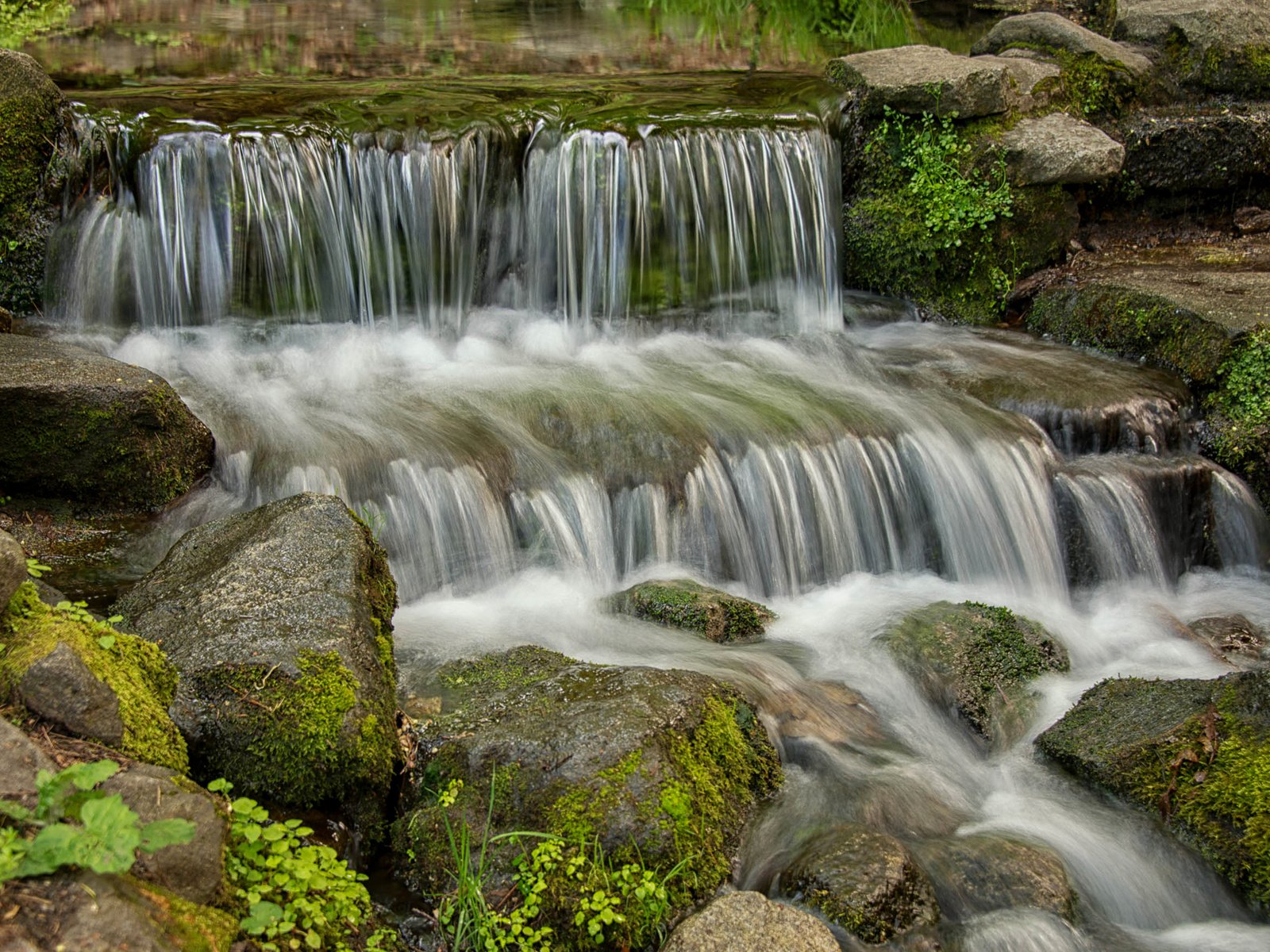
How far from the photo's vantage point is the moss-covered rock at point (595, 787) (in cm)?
334

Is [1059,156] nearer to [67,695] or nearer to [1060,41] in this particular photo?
[1060,41]

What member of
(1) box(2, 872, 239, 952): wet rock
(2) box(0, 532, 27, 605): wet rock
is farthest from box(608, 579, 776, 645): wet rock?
(1) box(2, 872, 239, 952): wet rock

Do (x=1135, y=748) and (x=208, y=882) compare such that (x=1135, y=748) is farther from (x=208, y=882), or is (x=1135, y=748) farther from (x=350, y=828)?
(x=208, y=882)

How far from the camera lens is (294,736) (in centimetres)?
341

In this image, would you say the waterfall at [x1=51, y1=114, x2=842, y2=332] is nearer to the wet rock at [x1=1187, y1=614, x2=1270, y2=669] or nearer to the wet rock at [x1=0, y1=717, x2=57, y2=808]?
the wet rock at [x1=1187, y1=614, x2=1270, y2=669]

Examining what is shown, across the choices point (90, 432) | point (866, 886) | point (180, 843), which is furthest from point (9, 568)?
point (90, 432)

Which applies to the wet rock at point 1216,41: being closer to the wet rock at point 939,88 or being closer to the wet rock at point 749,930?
the wet rock at point 939,88

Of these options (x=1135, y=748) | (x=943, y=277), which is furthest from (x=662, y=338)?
(x=1135, y=748)

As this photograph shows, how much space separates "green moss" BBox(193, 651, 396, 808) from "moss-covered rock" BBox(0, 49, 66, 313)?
4843mm

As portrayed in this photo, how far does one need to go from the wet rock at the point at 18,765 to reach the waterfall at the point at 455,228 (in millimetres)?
5348

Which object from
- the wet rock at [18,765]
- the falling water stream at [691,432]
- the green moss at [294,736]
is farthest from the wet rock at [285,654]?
the wet rock at [18,765]

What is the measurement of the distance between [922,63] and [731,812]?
22.8 feet

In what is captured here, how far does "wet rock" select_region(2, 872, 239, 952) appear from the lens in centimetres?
217

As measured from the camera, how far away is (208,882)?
8.85 ft
